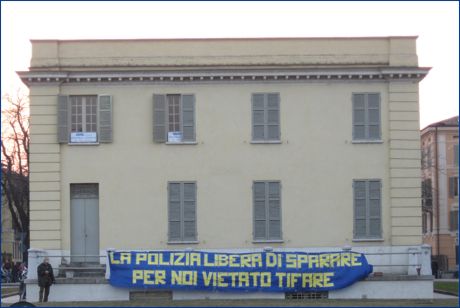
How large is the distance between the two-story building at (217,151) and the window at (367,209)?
35 millimetres

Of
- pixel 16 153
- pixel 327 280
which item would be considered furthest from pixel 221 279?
pixel 16 153

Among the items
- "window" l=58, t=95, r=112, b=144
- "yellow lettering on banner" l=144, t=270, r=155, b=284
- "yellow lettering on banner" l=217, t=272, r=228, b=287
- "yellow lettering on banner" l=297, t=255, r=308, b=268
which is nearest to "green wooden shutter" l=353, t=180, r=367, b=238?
"yellow lettering on banner" l=297, t=255, r=308, b=268

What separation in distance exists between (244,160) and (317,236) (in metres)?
3.68

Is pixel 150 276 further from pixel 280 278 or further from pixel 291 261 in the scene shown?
pixel 291 261

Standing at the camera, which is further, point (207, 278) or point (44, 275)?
point (207, 278)

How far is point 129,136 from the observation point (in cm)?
3369

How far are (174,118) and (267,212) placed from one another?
4.66 metres

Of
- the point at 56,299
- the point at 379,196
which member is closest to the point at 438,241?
the point at 379,196

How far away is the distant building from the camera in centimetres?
7150

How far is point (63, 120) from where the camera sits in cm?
3341

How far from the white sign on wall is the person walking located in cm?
484

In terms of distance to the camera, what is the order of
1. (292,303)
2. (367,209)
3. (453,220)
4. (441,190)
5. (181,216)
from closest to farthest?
(292,303) < (181,216) < (367,209) < (453,220) < (441,190)

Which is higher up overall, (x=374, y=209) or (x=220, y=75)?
(x=220, y=75)

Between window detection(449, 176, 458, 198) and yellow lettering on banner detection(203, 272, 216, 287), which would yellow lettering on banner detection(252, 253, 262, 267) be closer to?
yellow lettering on banner detection(203, 272, 216, 287)
